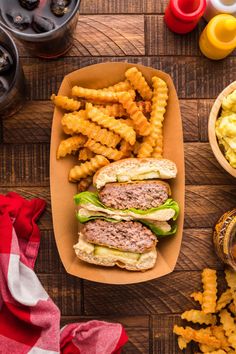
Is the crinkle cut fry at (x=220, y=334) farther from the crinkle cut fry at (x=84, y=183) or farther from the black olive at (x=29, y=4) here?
the black olive at (x=29, y=4)

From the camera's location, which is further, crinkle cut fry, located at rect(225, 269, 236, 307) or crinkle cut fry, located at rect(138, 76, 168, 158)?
crinkle cut fry, located at rect(225, 269, 236, 307)

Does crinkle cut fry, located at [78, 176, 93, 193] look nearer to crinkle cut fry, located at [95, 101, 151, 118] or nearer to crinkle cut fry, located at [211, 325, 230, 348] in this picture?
crinkle cut fry, located at [95, 101, 151, 118]

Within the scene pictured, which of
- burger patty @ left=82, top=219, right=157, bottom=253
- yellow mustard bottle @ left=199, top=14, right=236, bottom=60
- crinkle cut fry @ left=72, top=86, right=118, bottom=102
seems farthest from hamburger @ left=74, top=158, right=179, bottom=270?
yellow mustard bottle @ left=199, top=14, right=236, bottom=60

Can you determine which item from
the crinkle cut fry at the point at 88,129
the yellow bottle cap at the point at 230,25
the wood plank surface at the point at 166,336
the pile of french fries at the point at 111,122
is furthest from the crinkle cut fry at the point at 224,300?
the yellow bottle cap at the point at 230,25

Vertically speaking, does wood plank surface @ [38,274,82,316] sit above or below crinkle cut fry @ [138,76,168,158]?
below

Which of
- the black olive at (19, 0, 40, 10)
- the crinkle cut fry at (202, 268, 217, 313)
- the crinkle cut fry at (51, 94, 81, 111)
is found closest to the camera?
the black olive at (19, 0, 40, 10)

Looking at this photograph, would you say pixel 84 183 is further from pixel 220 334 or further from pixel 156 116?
pixel 220 334

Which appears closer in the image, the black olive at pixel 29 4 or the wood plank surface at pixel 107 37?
the black olive at pixel 29 4

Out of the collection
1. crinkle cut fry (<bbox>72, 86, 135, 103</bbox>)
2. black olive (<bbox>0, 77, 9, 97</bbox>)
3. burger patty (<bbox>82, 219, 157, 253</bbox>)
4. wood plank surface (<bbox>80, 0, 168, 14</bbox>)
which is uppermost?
wood plank surface (<bbox>80, 0, 168, 14</bbox>)
